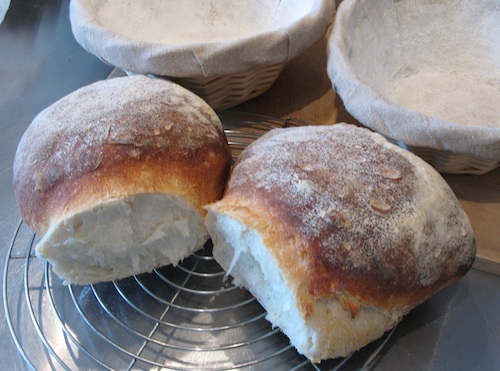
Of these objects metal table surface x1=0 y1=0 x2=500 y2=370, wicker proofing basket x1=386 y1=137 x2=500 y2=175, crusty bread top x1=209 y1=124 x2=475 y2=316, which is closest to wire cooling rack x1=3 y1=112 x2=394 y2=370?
metal table surface x1=0 y1=0 x2=500 y2=370

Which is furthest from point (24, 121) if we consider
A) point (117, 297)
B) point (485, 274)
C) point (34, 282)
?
point (485, 274)

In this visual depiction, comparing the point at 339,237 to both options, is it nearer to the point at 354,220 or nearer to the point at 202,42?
the point at 354,220

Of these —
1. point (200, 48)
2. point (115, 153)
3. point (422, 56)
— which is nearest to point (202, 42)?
point (200, 48)

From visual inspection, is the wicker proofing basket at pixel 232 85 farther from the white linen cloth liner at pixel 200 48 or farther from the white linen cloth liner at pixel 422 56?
the white linen cloth liner at pixel 422 56

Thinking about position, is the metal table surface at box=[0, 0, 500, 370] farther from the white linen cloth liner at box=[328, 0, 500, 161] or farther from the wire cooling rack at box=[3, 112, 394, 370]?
the white linen cloth liner at box=[328, 0, 500, 161]

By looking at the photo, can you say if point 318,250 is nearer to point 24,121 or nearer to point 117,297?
point 117,297

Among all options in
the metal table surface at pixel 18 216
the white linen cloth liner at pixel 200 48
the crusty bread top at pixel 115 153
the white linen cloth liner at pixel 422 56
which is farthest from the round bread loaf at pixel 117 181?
the white linen cloth liner at pixel 422 56
